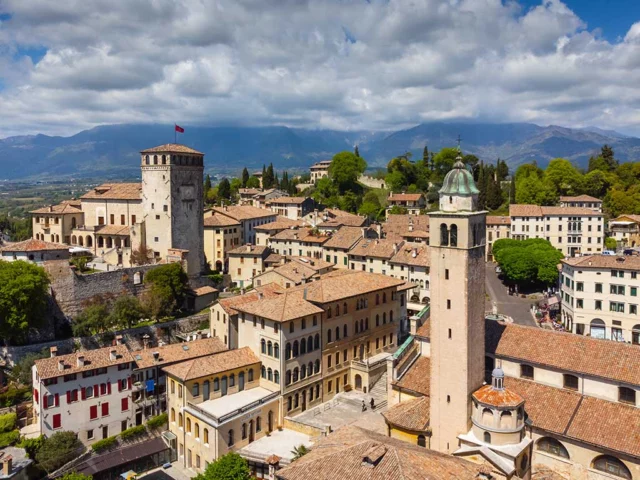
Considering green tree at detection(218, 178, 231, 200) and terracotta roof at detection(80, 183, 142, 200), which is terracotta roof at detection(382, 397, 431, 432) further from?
green tree at detection(218, 178, 231, 200)

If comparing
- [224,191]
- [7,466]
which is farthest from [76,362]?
[224,191]

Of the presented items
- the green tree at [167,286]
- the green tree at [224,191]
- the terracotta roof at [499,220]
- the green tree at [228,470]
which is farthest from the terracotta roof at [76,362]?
the green tree at [224,191]

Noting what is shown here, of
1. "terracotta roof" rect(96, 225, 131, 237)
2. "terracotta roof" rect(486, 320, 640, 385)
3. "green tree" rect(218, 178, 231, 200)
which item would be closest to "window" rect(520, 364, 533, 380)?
"terracotta roof" rect(486, 320, 640, 385)

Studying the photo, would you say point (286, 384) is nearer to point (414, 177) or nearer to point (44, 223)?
point (44, 223)

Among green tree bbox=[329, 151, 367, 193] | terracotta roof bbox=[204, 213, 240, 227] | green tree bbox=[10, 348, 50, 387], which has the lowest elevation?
green tree bbox=[10, 348, 50, 387]

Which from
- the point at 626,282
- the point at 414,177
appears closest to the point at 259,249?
the point at 626,282

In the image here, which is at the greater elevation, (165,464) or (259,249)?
(259,249)
